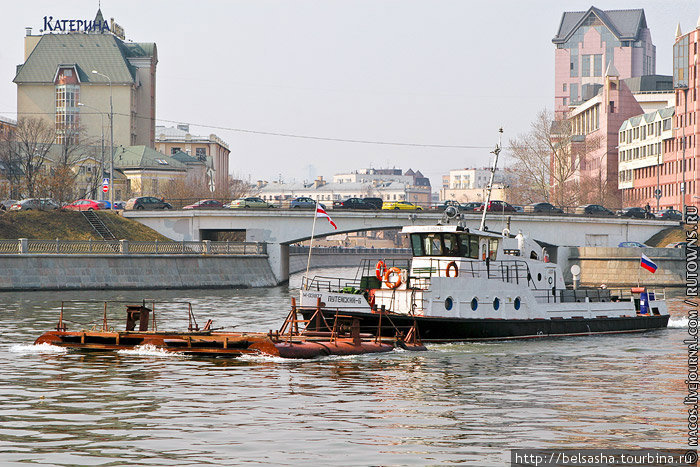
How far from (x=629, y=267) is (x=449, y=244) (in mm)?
52242

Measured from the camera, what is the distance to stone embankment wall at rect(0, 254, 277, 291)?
72250 millimetres

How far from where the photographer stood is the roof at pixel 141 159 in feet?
465

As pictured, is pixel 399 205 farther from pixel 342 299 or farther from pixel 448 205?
pixel 342 299

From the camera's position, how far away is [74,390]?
2652 centimetres

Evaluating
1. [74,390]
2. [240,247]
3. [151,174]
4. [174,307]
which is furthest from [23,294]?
[151,174]

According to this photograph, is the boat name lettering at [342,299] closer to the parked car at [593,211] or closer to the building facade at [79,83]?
the parked car at [593,211]

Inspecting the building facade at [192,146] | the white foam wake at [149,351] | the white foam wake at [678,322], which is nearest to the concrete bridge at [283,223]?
the white foam wake at [678,322]

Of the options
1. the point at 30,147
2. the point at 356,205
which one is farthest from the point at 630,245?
the point at 30,147

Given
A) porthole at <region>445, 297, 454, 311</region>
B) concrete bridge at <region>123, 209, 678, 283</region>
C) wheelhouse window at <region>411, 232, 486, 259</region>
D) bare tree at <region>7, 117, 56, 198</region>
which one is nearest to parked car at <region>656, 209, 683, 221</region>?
concrete bridge at <region>123, 209, 678, 283</region>

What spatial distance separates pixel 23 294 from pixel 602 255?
4949cm

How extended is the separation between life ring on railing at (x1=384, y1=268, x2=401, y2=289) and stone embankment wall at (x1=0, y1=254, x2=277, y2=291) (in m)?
40.1

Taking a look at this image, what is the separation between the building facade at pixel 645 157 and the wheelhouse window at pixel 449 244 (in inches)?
3549

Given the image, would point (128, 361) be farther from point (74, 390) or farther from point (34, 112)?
point (34, 112)

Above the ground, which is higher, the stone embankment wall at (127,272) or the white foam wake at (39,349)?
the stone embankment wall at (127,272)
